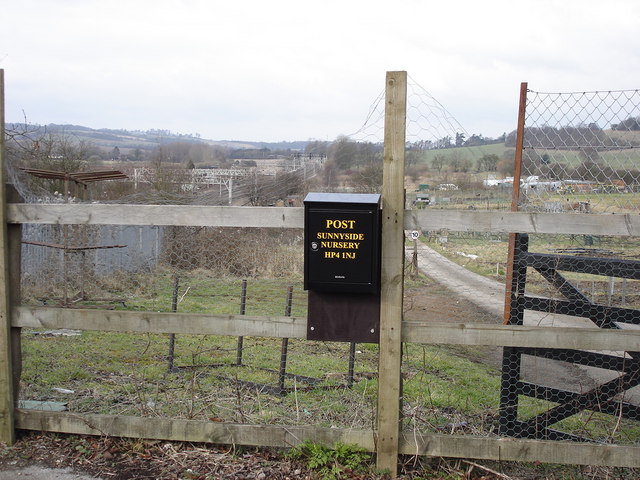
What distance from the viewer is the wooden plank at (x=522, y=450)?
3537 mm

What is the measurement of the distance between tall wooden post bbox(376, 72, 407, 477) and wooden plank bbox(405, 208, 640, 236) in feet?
0.45

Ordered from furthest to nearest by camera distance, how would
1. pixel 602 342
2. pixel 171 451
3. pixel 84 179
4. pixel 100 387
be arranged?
pixel 84 179, pixel 100 387, pixel 171 451, pixel 602 342

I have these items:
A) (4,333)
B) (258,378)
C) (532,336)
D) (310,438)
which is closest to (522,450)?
(532,336)

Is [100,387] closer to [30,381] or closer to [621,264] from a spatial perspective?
[30,381]

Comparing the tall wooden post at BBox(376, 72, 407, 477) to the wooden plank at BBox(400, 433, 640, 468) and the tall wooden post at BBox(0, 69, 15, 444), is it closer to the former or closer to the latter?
the wooden plank at BBox(400, 433, 640, 468)

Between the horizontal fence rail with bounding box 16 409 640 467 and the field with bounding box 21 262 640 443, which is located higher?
the horizontal fence rail with bounding box 16 409 640 467

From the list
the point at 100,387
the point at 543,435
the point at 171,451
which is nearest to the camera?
the point at 171,451

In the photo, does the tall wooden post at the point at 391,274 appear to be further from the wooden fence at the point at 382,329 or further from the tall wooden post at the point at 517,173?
the tall wooden post at the point at 517,173

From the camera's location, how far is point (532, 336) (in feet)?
11.5

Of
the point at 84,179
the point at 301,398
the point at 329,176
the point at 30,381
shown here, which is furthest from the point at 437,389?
the point at 84,179

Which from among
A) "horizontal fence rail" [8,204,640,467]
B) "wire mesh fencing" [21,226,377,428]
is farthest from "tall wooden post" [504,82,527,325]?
"wire mesh fencing" [21,226,377,428]

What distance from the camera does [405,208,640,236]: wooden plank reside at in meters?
3.43

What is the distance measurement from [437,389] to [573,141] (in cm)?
331

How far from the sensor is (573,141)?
4.21 m
